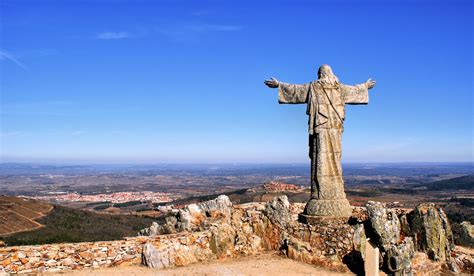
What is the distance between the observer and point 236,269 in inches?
486

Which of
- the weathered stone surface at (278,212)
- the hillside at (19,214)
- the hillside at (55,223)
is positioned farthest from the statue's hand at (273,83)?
the hillside at (19,214)

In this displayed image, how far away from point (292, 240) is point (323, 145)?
10.7ft

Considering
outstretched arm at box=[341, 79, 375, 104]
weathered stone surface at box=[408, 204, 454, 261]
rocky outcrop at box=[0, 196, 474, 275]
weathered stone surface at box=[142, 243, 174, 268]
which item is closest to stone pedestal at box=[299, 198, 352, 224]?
rocky outcrop at box=[0, 196, 474, 275]

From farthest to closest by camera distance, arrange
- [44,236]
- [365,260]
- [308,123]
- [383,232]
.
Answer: [44,236], [308,123], [383,232], [365,260]

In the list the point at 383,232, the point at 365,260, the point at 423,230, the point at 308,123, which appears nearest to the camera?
the point at 365,260

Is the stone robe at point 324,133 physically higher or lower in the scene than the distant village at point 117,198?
higher

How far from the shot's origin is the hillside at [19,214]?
95.5 ft

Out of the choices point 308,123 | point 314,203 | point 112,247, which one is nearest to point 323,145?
point 308,123

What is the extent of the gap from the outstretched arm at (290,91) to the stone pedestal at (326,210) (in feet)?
11.3

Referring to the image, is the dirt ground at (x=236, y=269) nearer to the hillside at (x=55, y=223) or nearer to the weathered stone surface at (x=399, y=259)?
the weathered stone surface at (x=399, y=259)

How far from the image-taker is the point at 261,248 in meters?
14.1

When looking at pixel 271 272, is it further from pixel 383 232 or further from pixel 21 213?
pixel 21 213

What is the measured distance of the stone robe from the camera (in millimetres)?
14289

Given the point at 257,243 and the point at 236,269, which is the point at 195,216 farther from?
the point at 236,269
